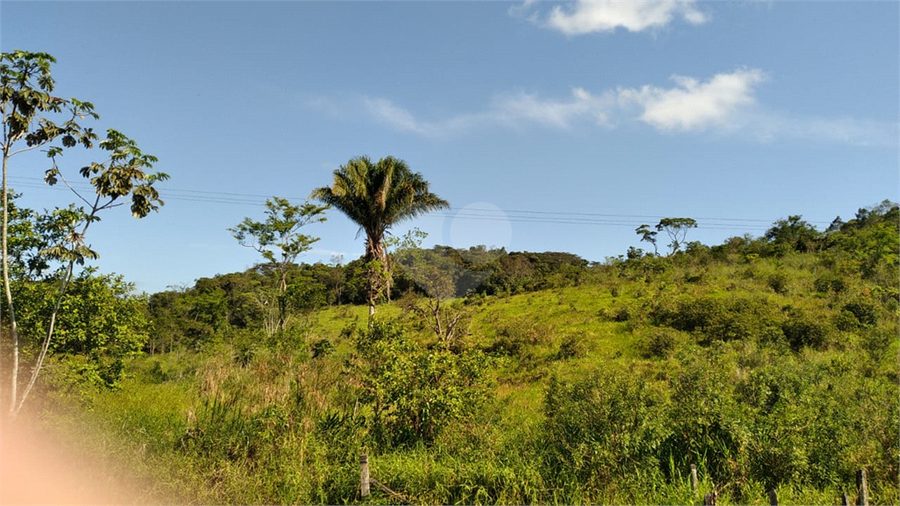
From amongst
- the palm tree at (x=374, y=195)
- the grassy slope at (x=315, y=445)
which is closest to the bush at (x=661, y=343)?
the grassy slope at (x=315, y=445)

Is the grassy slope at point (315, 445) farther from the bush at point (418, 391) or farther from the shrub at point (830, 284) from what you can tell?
the shrub at point (830, 284)

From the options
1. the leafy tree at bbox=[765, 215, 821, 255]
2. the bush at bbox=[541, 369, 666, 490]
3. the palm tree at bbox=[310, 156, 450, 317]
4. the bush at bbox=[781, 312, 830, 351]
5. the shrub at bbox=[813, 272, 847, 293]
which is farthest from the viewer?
the leafy tree at bbox=[765, 215, 821, 255]

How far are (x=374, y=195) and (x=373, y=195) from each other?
0.07m

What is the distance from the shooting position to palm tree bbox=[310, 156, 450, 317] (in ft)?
65.0

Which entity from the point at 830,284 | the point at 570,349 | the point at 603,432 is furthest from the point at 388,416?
the point at 830,284

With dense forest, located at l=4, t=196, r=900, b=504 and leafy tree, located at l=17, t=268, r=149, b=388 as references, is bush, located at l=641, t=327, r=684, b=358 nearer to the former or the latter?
dense forest, located at l=4, t=196, r=900, b=504

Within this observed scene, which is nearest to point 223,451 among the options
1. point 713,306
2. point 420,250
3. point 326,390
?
point 326,390

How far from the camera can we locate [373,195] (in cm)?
2003

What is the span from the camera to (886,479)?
22.1ft

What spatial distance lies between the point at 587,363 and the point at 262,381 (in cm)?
1034

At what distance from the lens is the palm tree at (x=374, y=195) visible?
1981 centimetres

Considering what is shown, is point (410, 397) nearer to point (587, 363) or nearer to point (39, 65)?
point (39, 65)

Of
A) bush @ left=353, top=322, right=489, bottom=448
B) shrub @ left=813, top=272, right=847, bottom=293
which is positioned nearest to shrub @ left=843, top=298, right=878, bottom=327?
shrub @ left=813, top=272, right=847, bottom=293

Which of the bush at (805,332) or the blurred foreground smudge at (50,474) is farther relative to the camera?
the bush at (805,332)
